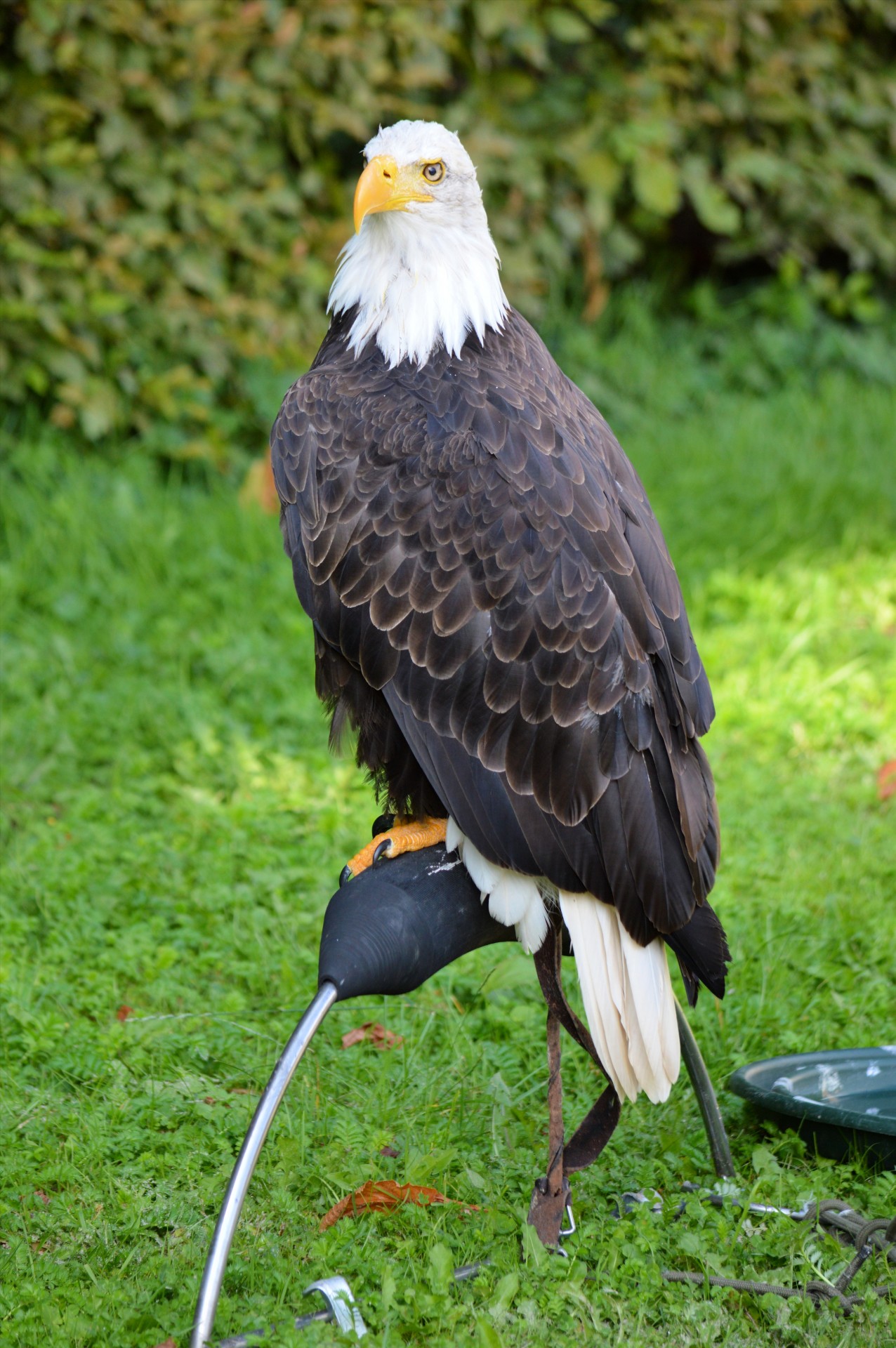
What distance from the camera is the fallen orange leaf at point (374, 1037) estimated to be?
319 cm

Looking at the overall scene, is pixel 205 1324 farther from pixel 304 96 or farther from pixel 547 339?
pixel 547 339

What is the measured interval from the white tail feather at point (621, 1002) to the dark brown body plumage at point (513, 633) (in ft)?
0.19

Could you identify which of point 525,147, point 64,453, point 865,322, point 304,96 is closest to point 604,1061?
point 64,453

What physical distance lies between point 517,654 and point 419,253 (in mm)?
905

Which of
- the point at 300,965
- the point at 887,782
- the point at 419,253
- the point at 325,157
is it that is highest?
the point at 325,157

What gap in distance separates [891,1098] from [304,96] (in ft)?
15.3

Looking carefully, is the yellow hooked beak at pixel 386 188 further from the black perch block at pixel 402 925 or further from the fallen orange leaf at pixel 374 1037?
the fallen orange leaf at pixel 374 1037

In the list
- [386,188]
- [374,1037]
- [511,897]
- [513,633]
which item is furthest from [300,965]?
[386,188]

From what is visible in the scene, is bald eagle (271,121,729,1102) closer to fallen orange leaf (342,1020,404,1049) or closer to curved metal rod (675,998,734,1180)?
curved metal rod (675,998,734,1180)

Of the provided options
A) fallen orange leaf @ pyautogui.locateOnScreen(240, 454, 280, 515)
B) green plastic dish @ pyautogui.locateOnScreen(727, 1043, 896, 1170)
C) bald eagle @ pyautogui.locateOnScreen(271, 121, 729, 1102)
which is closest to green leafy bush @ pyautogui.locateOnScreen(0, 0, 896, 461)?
fallen orange leaf @ pyautogui.locateOnScreen(240, 454, 280, 515)

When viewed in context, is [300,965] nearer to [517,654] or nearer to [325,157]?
[517,654]

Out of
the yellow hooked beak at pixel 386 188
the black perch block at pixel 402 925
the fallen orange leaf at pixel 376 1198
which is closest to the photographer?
the black perch block at pixel 402 925

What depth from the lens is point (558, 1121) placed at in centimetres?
245

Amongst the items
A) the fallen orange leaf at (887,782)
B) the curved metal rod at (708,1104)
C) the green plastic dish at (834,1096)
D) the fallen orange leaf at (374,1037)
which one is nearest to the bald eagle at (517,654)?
the curved metal rod at (708,1104)
